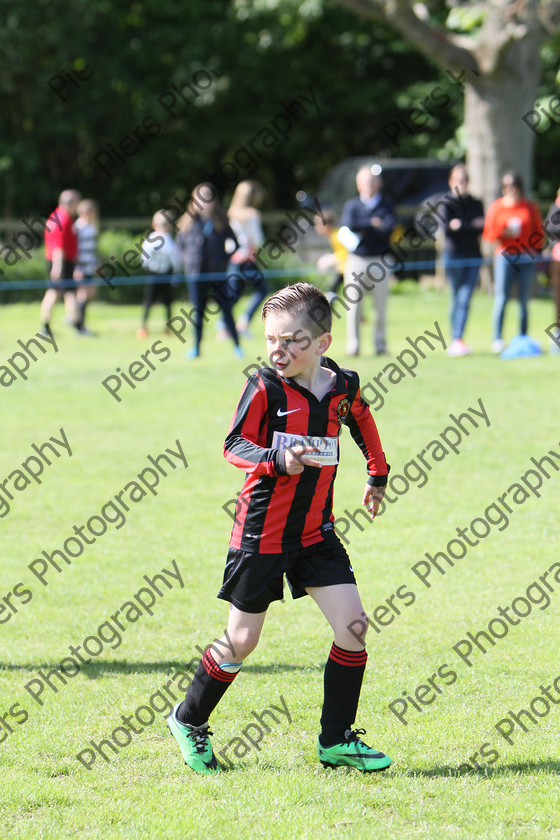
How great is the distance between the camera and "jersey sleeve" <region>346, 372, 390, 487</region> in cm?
395

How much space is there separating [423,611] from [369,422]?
1848 millimetres

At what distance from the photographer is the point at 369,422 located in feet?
13.2

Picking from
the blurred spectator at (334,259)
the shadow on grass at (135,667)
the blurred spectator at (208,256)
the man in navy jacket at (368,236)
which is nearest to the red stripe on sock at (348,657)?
the shadow on grass at (135,667)

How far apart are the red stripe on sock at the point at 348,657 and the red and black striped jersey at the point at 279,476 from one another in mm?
400

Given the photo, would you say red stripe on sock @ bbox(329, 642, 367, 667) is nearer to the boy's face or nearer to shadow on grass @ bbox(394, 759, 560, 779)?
shadow on grass @ bbox(394, 759, 560, 779)

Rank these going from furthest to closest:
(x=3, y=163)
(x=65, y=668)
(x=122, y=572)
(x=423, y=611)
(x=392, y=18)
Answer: (x=3, y=163) < (x=392, y=18) < (x=122, y=572) < (x=423, y=611) < (x=65, y=668)

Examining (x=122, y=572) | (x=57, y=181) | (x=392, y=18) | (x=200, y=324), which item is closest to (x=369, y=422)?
(x=122, y=572)

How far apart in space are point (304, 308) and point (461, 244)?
9959 millimetres

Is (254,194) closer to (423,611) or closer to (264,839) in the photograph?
(423,611)

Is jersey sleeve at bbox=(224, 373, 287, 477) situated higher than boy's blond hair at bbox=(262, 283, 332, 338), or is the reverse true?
boy's blond hair at bbox=(262, 283, 332, 338)

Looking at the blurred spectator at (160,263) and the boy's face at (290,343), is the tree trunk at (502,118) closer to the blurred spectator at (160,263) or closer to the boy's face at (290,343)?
the blurred spectator at (160,263)

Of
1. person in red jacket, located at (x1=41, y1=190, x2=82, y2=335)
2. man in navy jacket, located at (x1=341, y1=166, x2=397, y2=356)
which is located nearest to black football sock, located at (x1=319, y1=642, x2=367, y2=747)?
man in navy jacket, located at (x1=341, y1=166, x2=397, y2=356)

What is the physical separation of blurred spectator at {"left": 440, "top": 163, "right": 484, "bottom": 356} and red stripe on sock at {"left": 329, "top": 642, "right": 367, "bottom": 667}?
9.84 metres

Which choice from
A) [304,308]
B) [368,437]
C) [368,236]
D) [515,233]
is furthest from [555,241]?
[304,308]
